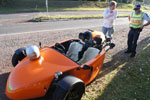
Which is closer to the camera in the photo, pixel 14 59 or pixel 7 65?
pixel 14 59

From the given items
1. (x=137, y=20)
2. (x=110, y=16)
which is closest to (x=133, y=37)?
(x=137, y=20)

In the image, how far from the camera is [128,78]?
4.35 m

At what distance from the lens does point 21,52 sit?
3.93 meters

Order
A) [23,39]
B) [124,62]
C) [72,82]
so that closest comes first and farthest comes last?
[72,82] < [124,62] < [23,39]

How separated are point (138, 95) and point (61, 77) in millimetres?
2154

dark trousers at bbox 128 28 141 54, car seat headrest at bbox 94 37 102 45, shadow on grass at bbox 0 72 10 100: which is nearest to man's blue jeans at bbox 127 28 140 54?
dark trousers at bbox 128 28 141 54

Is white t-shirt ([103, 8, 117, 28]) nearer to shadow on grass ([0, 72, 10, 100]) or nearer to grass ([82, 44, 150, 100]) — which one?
grass ([82, 44, 150, 100])

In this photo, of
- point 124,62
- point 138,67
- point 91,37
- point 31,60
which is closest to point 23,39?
point 91,37

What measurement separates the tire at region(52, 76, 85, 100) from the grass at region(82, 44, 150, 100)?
18.3 inches

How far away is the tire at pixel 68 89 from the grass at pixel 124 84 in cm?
47

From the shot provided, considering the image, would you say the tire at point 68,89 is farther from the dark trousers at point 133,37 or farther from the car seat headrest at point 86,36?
the dark trousers at point 133,37

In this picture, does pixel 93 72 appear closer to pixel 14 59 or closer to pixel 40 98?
pixel 40 98

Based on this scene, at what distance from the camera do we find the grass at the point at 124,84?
3.62 m

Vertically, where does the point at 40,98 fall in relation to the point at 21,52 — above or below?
below
